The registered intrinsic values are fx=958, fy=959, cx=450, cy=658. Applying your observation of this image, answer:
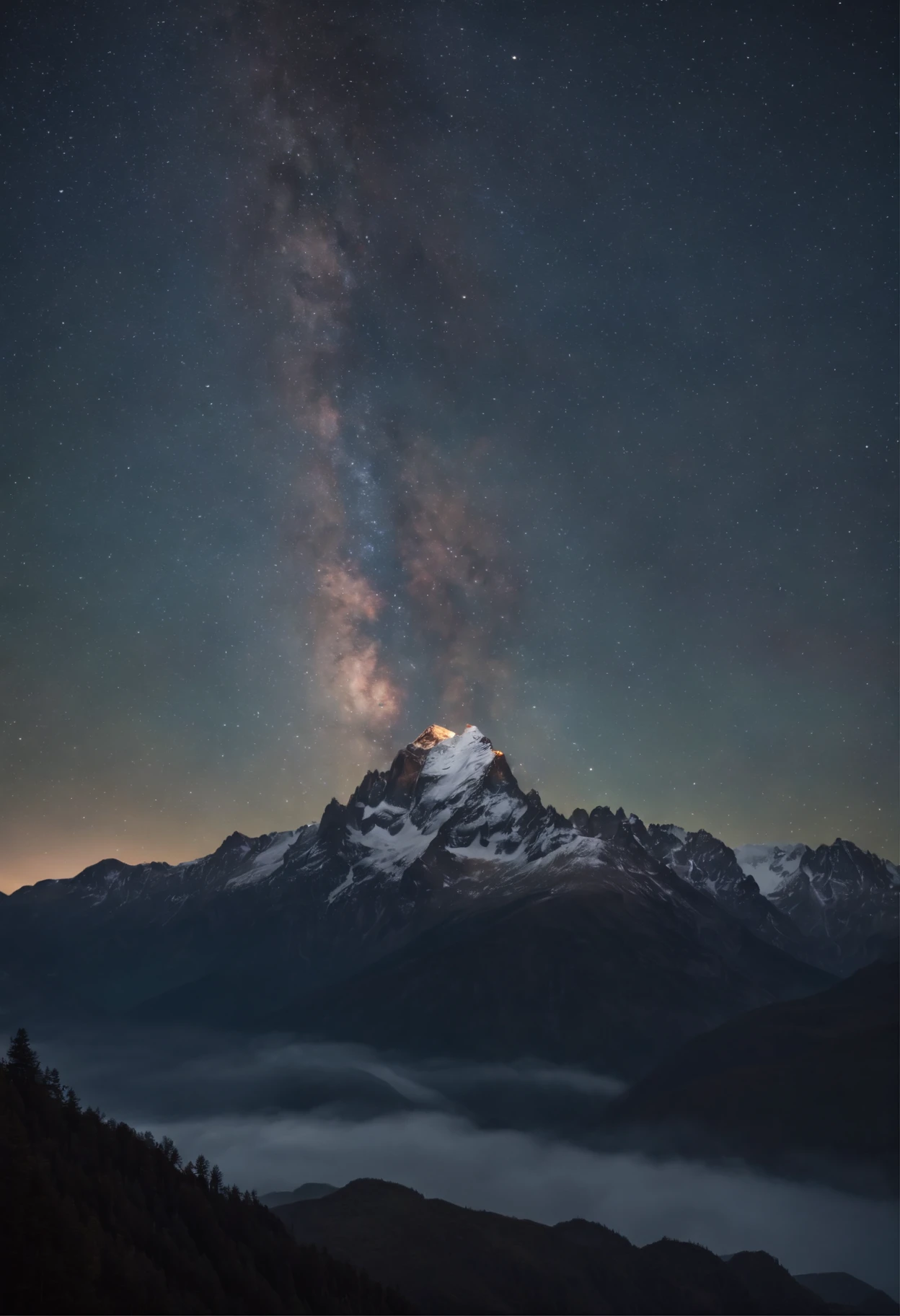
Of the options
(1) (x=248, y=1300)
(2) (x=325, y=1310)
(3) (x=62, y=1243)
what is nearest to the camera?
(3) (x=62, y=1243)

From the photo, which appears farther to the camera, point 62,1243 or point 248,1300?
point 248,1300

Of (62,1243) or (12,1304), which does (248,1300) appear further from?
(12,1304)

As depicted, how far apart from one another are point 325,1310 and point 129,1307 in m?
67.8

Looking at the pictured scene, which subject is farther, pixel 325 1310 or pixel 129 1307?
pixel 325 1310

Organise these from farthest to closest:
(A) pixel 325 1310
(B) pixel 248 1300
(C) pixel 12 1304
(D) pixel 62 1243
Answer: (A) pixel 325 1310
(B) pixel 248 1300
(D) pixel 62 1243
(C) pixel 12 1304

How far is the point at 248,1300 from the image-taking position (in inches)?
7101

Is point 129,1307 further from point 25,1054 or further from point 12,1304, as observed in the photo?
point 25,1054

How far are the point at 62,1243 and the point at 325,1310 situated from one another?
8374 centimetres

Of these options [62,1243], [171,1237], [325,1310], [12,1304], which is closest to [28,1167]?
[62,1243]

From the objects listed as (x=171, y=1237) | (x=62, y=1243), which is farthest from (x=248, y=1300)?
(x=62, y=1243)

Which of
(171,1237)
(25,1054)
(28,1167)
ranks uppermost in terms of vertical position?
(25,1054)

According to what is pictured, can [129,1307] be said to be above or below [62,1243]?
below

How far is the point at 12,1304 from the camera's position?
12131cm

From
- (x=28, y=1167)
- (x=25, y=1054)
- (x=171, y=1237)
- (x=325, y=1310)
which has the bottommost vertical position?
(x=325, y=1310)
